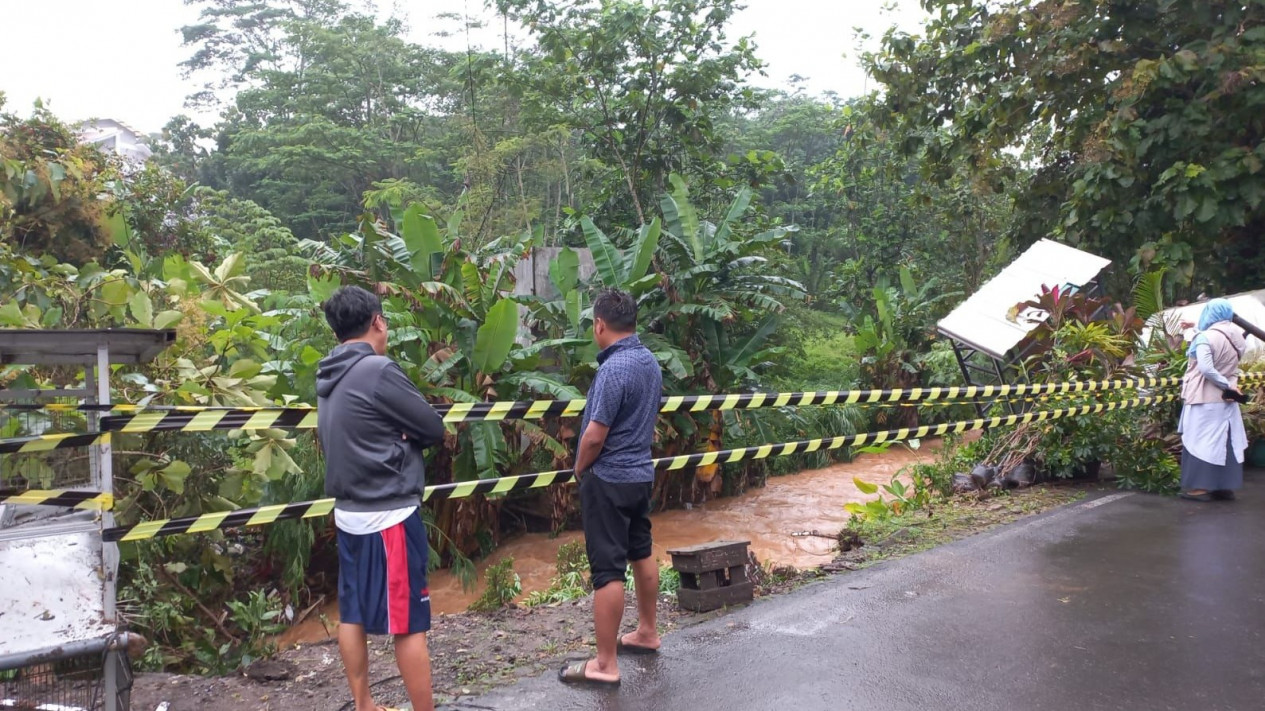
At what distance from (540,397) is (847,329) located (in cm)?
1186

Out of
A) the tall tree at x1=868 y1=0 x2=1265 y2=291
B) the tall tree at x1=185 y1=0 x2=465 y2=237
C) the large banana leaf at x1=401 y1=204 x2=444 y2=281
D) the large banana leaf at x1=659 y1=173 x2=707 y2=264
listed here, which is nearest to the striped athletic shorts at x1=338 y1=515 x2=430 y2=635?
the large banana leaf at x1=401 y1=204 x2=444 y2=281

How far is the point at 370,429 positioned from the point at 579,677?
4.91 ft

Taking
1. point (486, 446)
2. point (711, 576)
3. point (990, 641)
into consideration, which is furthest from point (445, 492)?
point (486, 446)

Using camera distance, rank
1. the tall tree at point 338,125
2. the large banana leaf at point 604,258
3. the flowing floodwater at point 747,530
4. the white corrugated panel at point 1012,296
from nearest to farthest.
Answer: the flowing floodwater at point 747,530
the white corrugated panel at point 1012,296
the large banana leaf at point 604,258
the tall tree at point 338,125

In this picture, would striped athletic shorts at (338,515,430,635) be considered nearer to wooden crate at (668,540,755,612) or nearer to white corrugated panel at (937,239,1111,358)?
wooden crate at (668,540,755,612)

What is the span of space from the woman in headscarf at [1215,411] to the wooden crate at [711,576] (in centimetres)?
506

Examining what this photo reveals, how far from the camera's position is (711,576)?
493 centimetres

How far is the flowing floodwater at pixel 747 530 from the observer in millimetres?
8430

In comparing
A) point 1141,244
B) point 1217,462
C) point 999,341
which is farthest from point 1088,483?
point 1141,244

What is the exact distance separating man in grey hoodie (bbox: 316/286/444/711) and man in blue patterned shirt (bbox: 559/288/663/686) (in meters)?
0.78

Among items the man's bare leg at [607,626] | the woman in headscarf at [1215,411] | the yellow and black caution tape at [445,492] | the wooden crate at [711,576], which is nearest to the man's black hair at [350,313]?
the yellow and black caution tape at [445,492]

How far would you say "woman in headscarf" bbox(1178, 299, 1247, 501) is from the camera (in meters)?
7.71

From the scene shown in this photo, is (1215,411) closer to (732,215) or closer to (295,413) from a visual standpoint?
(732,215)

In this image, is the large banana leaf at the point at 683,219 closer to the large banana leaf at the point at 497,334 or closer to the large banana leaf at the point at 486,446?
the large banana leaf at the point at 497,334
